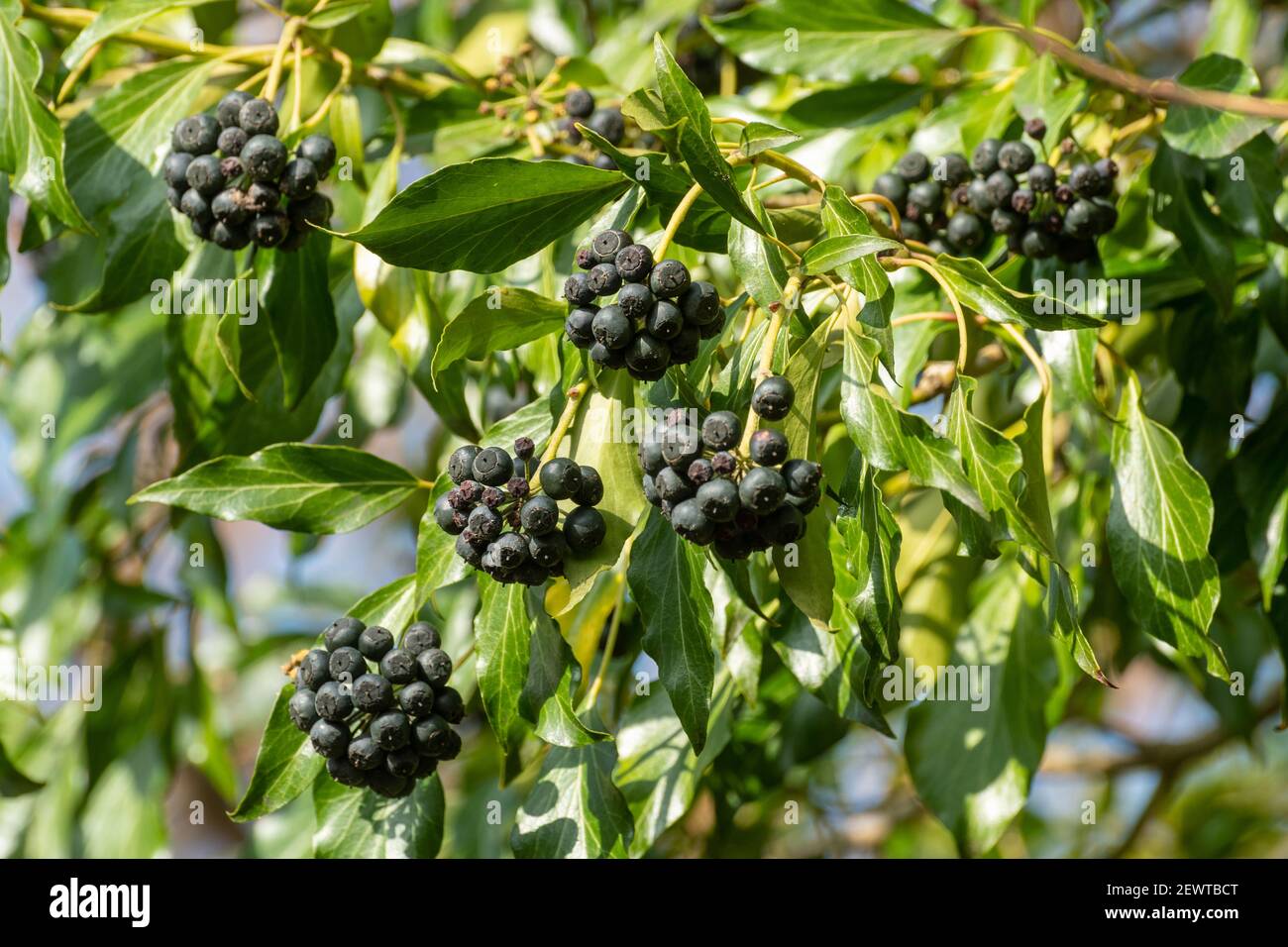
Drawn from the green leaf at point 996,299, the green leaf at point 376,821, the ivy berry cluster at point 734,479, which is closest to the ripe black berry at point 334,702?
the green leaf at point 376,821

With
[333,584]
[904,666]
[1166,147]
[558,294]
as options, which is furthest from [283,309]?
[333,584]

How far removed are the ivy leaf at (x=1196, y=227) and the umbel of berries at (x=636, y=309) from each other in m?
0.96

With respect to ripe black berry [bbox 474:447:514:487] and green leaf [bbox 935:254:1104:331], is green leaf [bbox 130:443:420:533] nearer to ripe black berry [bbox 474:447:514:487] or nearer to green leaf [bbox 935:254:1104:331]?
ripe black berry [bbox 474:447:514:487]

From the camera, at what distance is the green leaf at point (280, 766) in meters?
1.76

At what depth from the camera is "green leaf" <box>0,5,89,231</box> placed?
72.7 inches

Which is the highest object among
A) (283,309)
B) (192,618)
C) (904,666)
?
(283,309)

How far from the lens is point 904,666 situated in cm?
233

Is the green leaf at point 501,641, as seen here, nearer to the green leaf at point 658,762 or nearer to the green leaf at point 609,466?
the green leaf at point 609,466

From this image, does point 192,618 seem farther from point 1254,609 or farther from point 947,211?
point 1254,609

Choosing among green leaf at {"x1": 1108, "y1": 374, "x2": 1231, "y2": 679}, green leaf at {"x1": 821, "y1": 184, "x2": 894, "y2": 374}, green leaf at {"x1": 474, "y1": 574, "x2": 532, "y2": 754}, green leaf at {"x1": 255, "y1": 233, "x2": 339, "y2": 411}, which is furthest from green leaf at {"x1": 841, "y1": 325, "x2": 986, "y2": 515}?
green leaf at {"x1": 255, "y1": 233, "x2": 339, "y2": 411}

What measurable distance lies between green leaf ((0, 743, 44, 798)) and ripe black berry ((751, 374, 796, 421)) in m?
1.49

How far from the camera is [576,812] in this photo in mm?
1869

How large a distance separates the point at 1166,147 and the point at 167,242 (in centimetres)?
156

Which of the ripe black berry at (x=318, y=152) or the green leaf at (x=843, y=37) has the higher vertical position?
A: the green leaf at (x=843, y=37)
